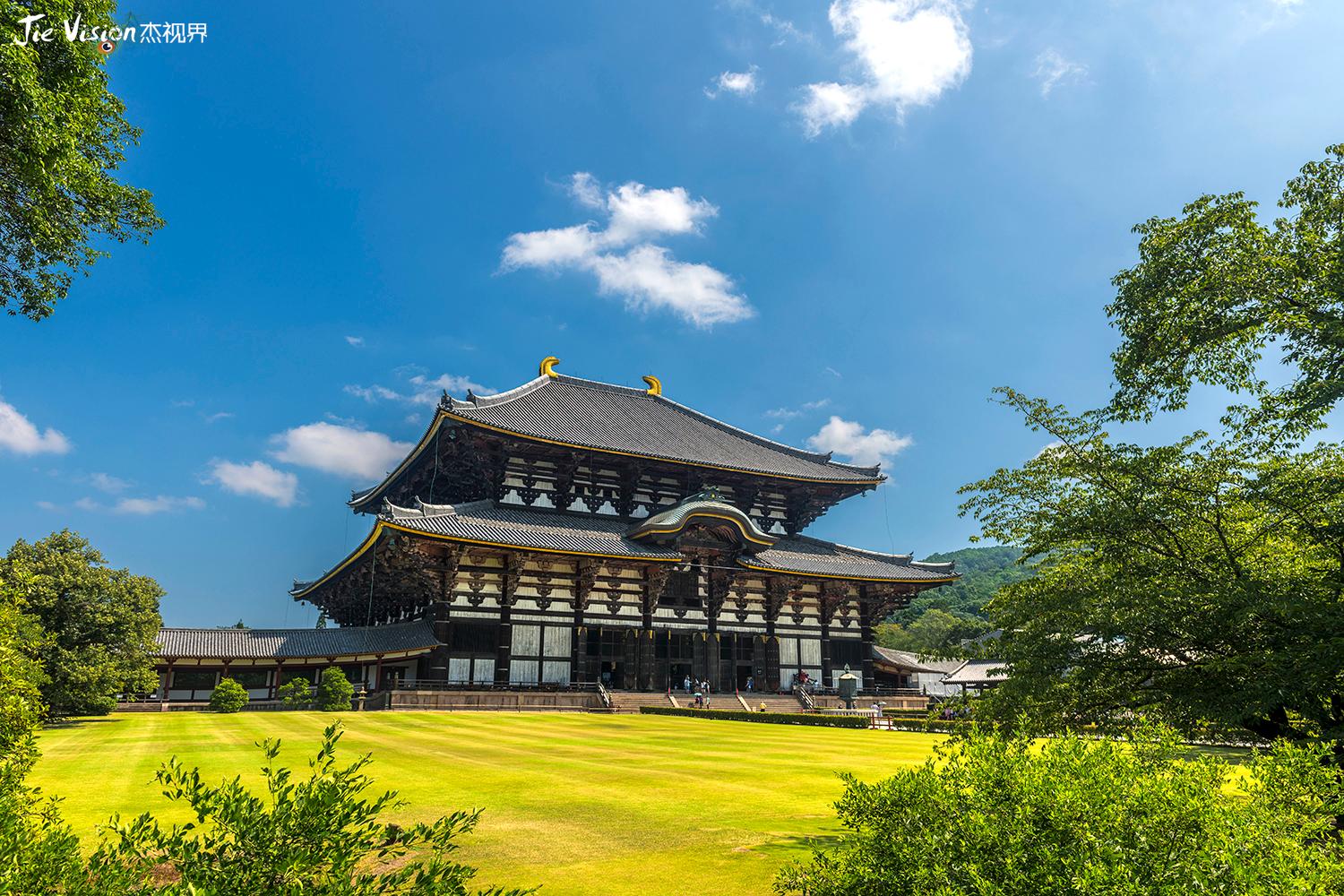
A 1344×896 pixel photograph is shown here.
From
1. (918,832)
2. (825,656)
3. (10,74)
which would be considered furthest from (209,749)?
(825,656)

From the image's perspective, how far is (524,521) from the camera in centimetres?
3756

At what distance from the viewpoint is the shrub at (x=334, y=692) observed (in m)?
30.2

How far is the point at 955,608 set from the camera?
374 feet

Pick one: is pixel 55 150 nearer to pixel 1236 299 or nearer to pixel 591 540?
pixel 1236 299

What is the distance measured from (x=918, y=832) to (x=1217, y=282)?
8381 mm

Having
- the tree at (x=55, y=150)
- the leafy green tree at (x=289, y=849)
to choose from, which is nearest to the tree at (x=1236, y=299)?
the leafy green tree at (x=289, y=849)

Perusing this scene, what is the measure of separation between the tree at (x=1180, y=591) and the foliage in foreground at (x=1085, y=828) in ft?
7.25

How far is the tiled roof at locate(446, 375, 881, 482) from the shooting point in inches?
1571

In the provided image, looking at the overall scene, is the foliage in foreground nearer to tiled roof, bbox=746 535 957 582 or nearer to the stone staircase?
the stone staircase

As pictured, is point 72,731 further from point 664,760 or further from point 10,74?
point 10,74

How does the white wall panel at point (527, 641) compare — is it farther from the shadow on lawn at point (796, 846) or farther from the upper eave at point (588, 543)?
the shadow on lawn at point (796, 846)

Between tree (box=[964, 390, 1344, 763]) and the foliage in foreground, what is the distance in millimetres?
2210

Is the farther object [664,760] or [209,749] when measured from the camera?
[209,749]

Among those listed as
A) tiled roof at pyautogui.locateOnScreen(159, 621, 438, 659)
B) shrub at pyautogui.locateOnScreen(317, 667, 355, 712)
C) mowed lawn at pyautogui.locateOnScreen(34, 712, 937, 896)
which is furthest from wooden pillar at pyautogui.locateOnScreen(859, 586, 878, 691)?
shrub at pyautogui.locateOnScreen(317, 667, 355, 712)
